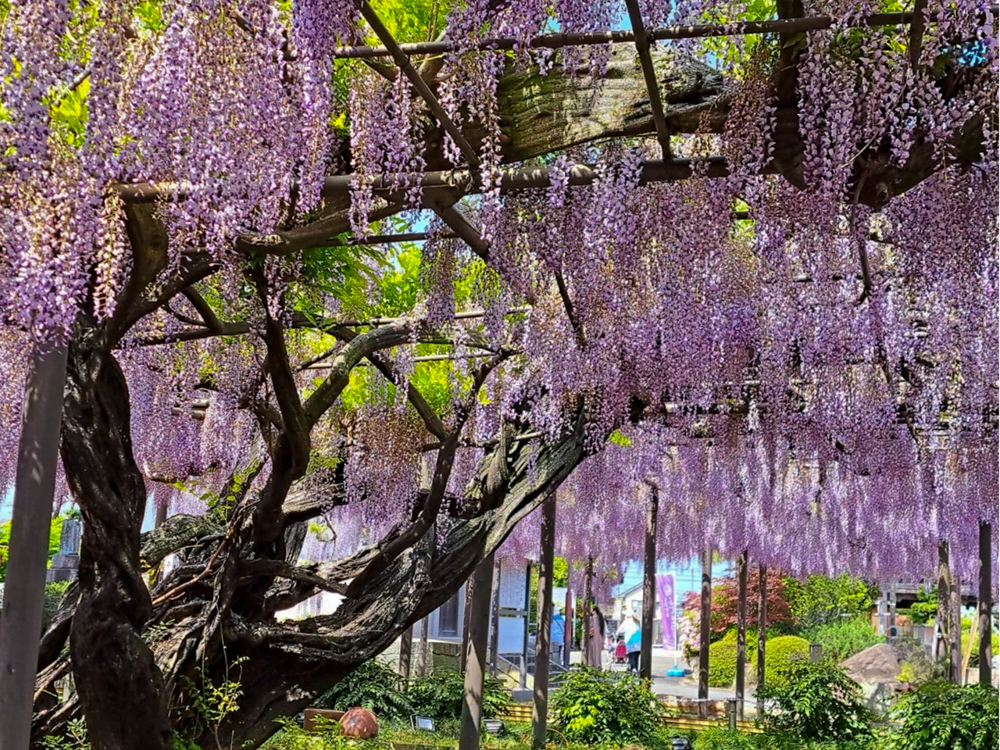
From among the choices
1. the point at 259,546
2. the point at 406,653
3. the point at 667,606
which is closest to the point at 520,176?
the point at 259,546

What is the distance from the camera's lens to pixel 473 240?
436 cm

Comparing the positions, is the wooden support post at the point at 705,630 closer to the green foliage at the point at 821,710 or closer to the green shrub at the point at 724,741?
the green shrub at the point at 724,741

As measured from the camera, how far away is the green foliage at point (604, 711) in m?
9.06

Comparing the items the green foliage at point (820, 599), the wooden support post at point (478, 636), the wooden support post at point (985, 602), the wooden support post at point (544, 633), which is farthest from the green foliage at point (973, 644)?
the wooden support post at point (478, 636)

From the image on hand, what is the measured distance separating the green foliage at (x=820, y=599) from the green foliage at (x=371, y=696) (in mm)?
13625

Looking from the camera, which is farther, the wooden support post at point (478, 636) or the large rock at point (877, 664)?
the large rock at point (877, 664)

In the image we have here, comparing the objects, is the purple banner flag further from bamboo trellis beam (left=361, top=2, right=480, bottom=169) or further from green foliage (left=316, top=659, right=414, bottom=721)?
bamboo trellis beam (left=361, top=2, right=480, bottom=169)

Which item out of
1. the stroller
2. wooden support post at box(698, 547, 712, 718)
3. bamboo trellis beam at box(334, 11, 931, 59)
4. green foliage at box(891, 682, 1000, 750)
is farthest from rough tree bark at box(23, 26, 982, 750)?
the stroller

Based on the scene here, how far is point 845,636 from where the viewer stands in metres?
22.0

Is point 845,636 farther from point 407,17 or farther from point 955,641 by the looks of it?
point 407,17

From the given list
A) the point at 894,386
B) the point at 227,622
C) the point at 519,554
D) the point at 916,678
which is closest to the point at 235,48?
the point at 227,622

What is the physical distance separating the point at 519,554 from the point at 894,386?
31.8 feet

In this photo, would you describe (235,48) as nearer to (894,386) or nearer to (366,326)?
(366,326)

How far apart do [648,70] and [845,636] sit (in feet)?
69.4
